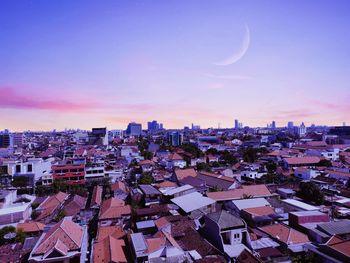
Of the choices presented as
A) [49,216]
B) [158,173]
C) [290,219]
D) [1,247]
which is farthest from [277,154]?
[1,247]

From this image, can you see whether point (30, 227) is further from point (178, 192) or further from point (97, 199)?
point (178, 192)

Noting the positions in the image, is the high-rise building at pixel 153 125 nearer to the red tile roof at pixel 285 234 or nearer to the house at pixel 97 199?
the house at pixel 97 199

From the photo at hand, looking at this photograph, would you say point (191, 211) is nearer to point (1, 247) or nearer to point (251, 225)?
point (251, 225)

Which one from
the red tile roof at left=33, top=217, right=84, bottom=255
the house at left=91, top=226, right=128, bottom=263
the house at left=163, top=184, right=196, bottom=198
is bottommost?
the house at left=91, top=226, right=128, bottom=263

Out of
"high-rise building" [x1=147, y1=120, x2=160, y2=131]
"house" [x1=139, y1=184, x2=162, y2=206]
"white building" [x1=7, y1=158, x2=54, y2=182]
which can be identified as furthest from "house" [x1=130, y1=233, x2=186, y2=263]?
"high-rise building" [x1=147, y1=120, x2=160, y2=131]

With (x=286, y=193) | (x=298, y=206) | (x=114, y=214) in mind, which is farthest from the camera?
(x=286, y=193)

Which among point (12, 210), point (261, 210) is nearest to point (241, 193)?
point (261, 210)

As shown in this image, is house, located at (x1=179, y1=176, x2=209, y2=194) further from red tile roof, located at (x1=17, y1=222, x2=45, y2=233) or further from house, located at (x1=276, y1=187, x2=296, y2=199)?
red tile roof, located at (x1=17, y1=222, x2=45, y2=233)
